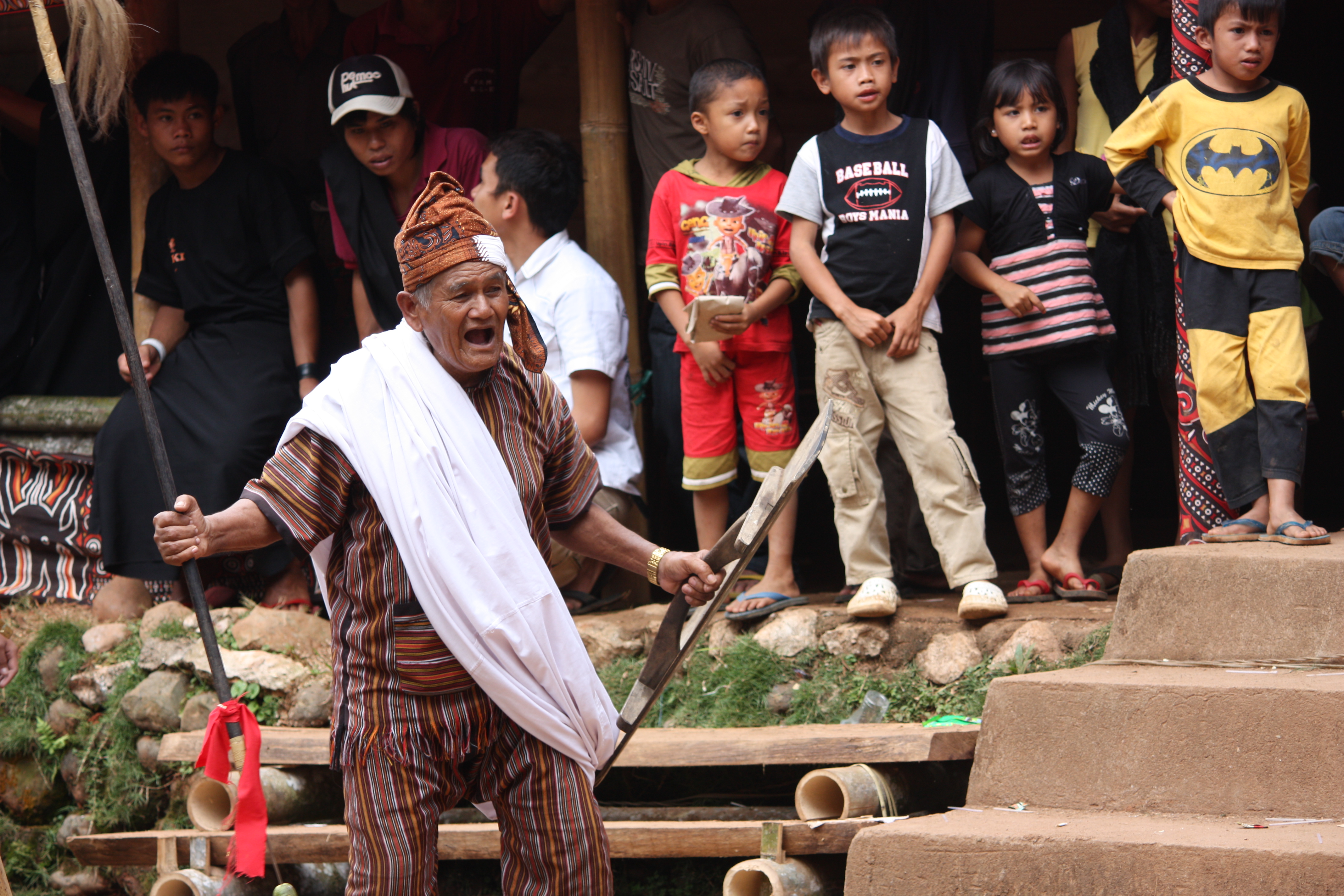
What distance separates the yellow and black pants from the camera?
3.97 m

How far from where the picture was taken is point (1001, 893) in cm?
287

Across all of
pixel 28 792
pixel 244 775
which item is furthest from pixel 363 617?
pixel 28 792

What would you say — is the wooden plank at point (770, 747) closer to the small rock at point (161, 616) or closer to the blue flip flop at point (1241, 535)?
the small rock at point (161, 616)

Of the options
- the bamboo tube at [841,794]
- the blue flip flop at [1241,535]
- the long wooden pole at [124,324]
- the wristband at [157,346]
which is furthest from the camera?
the wristband at [157,346]

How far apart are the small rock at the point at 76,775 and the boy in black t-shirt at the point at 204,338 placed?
1.80 feet

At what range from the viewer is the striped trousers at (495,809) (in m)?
2.63

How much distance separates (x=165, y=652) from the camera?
4.86 m

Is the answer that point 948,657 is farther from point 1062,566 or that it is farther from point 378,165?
point 378,165

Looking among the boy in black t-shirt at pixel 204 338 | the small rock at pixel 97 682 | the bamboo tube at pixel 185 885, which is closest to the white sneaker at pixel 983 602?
the bamboo tube at pixel 185 885

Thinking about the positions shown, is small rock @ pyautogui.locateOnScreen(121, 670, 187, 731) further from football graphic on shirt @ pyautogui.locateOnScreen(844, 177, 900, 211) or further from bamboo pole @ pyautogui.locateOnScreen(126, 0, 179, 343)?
football graphic on shirt @ pyautogui.locateOnScreen(844, 177, 900, 211)

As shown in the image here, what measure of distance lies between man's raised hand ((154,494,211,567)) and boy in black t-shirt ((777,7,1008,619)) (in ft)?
7.84

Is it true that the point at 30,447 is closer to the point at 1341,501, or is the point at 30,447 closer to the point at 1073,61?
the point at 1073,61

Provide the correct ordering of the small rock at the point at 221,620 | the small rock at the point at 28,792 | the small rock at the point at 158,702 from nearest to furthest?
1. the small rock at the point at 158,702
2. the small rock at the point at 221,620
3. the small rock at the point at 28,792

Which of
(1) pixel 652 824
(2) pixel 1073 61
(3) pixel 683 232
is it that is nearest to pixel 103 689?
(1) pixel 652 824
